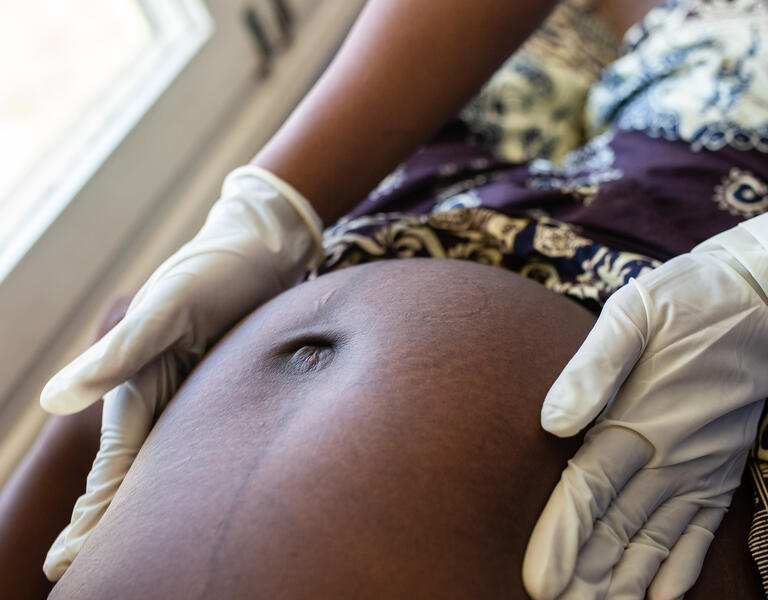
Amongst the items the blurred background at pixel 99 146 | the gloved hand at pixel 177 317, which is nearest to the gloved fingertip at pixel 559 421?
the gloved hand at pixel 177 317

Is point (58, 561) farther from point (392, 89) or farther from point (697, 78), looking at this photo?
point (697, 78)

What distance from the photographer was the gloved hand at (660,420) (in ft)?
1.54

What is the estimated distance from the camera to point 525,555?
447mm

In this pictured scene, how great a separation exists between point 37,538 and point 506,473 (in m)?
0.49

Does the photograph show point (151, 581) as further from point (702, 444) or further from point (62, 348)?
point (62, 348)

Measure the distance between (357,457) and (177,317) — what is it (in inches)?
10.5

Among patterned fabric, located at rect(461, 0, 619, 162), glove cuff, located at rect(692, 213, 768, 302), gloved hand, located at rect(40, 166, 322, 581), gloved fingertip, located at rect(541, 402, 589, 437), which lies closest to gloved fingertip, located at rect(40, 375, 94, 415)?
gloved hand, located at rect(40, 166, 322, 581)

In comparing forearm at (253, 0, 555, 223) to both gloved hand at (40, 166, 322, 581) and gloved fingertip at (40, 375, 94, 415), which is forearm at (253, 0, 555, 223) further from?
gloved fingertip at (40, 375, 94, 415)

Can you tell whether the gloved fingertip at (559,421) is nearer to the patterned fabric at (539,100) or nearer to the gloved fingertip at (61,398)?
the gloved fingertip at (61,398)

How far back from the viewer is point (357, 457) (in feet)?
1.49

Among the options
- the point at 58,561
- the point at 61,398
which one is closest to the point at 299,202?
the point at 61,398

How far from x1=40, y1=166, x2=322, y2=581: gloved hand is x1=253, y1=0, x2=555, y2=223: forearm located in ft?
0.17

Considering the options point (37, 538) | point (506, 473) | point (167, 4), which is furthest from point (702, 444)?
point (167, 4)

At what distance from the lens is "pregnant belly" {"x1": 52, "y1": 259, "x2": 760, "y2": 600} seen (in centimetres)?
41
